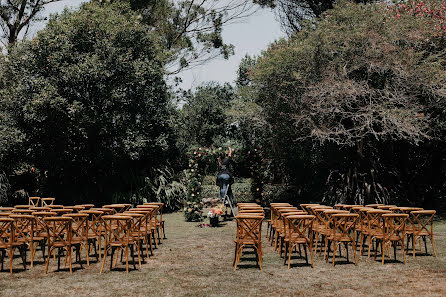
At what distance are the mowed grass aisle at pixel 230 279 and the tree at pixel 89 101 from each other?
22.5ft

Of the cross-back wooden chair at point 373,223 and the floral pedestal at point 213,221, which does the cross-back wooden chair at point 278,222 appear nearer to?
the cross-back wooden chair at point 373,223

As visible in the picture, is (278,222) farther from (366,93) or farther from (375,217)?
(366,93)

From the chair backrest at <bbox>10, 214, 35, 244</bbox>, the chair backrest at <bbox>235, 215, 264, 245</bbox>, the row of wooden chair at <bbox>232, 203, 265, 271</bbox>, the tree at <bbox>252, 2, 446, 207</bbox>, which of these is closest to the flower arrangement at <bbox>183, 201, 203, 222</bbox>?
the tree at <bbox>252, 2, 446, 207</bbox>

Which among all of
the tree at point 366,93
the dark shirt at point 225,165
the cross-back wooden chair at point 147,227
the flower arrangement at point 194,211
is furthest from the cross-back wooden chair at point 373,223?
the flower arrangement at point 194,211

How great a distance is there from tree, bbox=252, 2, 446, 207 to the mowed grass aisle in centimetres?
516

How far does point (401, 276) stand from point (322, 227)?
2234 mm

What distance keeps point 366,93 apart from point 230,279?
26.8 ft

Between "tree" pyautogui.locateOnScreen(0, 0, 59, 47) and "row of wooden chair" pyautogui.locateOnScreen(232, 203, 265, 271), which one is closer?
"row of wooden chair" pyautogui.locateOnScreen(232, 203, 265, 271)

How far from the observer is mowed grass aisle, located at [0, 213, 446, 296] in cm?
539

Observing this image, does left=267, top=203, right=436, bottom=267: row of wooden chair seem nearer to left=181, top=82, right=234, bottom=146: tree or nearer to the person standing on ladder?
the person standing on ladder

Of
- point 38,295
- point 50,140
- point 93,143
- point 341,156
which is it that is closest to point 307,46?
point 341,156

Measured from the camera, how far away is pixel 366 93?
1214 centimetres

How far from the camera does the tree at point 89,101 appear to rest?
13289 millimetres

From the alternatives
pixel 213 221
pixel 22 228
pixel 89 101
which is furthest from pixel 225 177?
pixel 22 228
